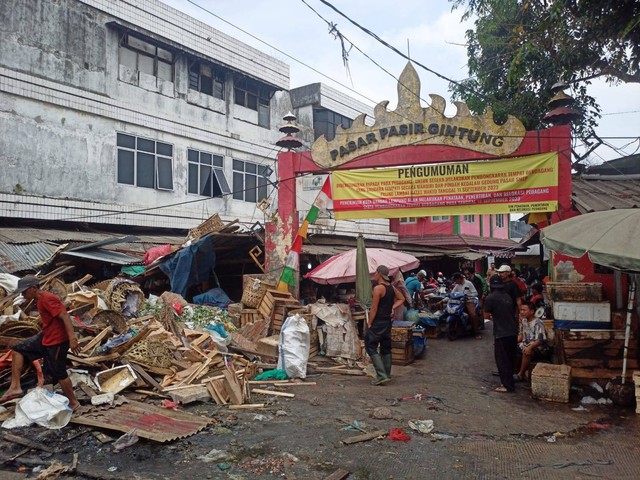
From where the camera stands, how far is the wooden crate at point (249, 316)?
10998 mm

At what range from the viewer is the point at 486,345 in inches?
460

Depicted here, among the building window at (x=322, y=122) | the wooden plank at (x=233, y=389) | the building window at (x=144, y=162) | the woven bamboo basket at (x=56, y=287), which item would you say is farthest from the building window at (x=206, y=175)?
the wooden plank at (x=233, y=389)

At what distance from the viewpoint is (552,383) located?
24.0 ft

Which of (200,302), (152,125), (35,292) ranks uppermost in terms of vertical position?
(152,125)

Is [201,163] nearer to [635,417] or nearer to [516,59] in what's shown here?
[516,59]

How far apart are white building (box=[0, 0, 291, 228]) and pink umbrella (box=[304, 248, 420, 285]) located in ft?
8.68

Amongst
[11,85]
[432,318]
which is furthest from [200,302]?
[11,85]

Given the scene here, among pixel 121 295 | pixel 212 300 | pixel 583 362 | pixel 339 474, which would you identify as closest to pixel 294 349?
pixel 121 295

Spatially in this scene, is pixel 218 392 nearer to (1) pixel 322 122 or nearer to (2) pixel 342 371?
(2) pixel 342 371

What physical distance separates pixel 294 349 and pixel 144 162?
10.7 metres

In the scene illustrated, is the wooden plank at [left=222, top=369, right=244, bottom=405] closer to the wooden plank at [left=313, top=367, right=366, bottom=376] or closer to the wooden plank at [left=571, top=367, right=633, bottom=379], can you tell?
the wooden plank at [left=313, top=367, right=366, bottom=376]

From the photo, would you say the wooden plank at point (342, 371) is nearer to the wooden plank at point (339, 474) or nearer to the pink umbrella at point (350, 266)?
the pink umbrella at point (350, 266)

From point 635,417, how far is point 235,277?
36.0 ft

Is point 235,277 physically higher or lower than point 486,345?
higher
